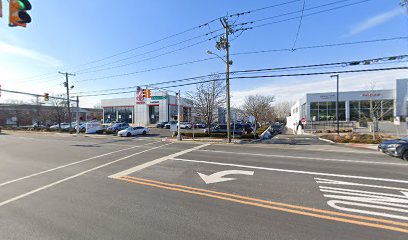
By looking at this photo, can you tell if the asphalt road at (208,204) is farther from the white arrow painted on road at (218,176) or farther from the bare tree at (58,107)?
the bare tree at (58,107)

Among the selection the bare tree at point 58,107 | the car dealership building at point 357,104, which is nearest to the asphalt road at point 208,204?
the car dealership building at point 357,104

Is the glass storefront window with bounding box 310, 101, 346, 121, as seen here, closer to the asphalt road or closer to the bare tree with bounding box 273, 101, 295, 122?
the asphalt road

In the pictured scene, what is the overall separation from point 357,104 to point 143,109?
5282 cm

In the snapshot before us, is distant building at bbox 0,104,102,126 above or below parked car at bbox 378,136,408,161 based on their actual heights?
above

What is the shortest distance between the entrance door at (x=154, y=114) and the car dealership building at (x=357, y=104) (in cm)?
4001

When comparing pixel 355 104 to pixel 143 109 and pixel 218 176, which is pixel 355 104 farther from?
pixel 143 109

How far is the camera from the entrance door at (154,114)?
64.6 meters

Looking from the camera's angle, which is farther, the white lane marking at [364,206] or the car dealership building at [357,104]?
the car dealership building at [357,104]

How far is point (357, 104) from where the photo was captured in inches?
1599

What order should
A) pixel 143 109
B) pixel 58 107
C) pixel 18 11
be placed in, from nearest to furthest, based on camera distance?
pixel 18 11 → pixel 58 107 → pixel 143 109

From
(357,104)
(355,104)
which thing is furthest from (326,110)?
(357,104)

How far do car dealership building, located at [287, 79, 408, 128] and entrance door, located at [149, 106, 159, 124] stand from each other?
131ft

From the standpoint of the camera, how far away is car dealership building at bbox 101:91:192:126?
2495 inches

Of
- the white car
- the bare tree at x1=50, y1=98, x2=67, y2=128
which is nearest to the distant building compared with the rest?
the bare tree at x1=50, y1=98, x2=67, y2=128
